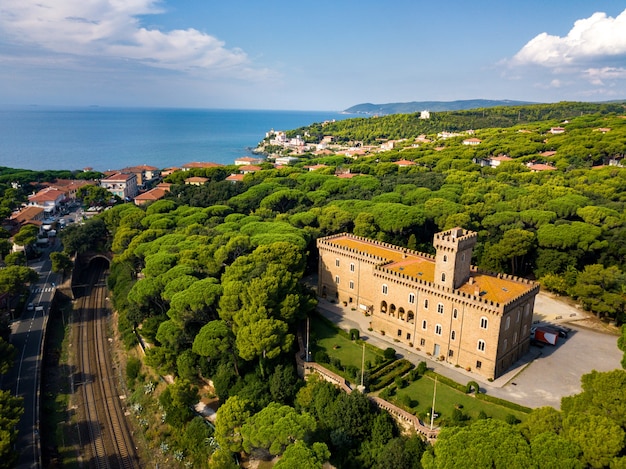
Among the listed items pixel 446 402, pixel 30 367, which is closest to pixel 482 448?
pixel 446 402

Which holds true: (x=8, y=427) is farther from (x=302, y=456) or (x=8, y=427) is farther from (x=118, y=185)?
(x=118, y=185)

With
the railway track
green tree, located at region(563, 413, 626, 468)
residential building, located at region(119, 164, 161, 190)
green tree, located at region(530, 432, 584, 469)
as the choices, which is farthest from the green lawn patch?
residential building, located at region(119, 164, 161, 190)

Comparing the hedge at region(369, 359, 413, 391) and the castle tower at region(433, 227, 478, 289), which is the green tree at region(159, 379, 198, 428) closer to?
the hedge at region(369, 359, 413, 391)

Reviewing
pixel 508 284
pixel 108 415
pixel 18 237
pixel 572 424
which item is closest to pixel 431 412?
pixel 572 424

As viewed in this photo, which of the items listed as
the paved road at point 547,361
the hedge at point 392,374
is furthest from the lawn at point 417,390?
the paved road at point 547,361

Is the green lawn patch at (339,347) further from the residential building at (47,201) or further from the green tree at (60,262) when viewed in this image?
the residential building at (47,201)
